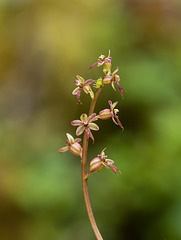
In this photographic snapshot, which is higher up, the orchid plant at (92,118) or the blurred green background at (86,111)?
the blurred green background at (86,111)

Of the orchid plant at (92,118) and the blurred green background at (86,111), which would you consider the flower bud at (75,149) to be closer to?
the orchid plant at (92,118)

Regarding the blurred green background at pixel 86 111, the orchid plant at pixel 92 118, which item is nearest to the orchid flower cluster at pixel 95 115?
the orchid plant at pixel 92 118

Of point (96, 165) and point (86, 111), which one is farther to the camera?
point (86, 111)

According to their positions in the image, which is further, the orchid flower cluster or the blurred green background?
the blurred green background

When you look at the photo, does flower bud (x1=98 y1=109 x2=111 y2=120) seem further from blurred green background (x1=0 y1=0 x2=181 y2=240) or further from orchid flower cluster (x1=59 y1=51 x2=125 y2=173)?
blurred green background (x1=0 y1=0 x2=181 y2=240)

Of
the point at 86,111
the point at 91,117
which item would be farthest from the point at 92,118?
the point at 86,111

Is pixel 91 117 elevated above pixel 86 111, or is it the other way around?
pixel 86 111

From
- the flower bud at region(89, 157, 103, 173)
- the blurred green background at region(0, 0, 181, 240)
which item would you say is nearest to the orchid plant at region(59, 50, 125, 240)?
the flower bud at region(89, 157, 103, 173)

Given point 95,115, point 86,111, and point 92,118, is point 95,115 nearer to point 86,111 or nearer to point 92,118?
point 92,118

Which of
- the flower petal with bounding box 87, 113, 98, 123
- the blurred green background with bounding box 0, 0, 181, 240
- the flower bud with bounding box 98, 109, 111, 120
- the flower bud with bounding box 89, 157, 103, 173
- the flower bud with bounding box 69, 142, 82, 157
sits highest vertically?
the blurred green background with bounding box 0, 0, 181, 240
